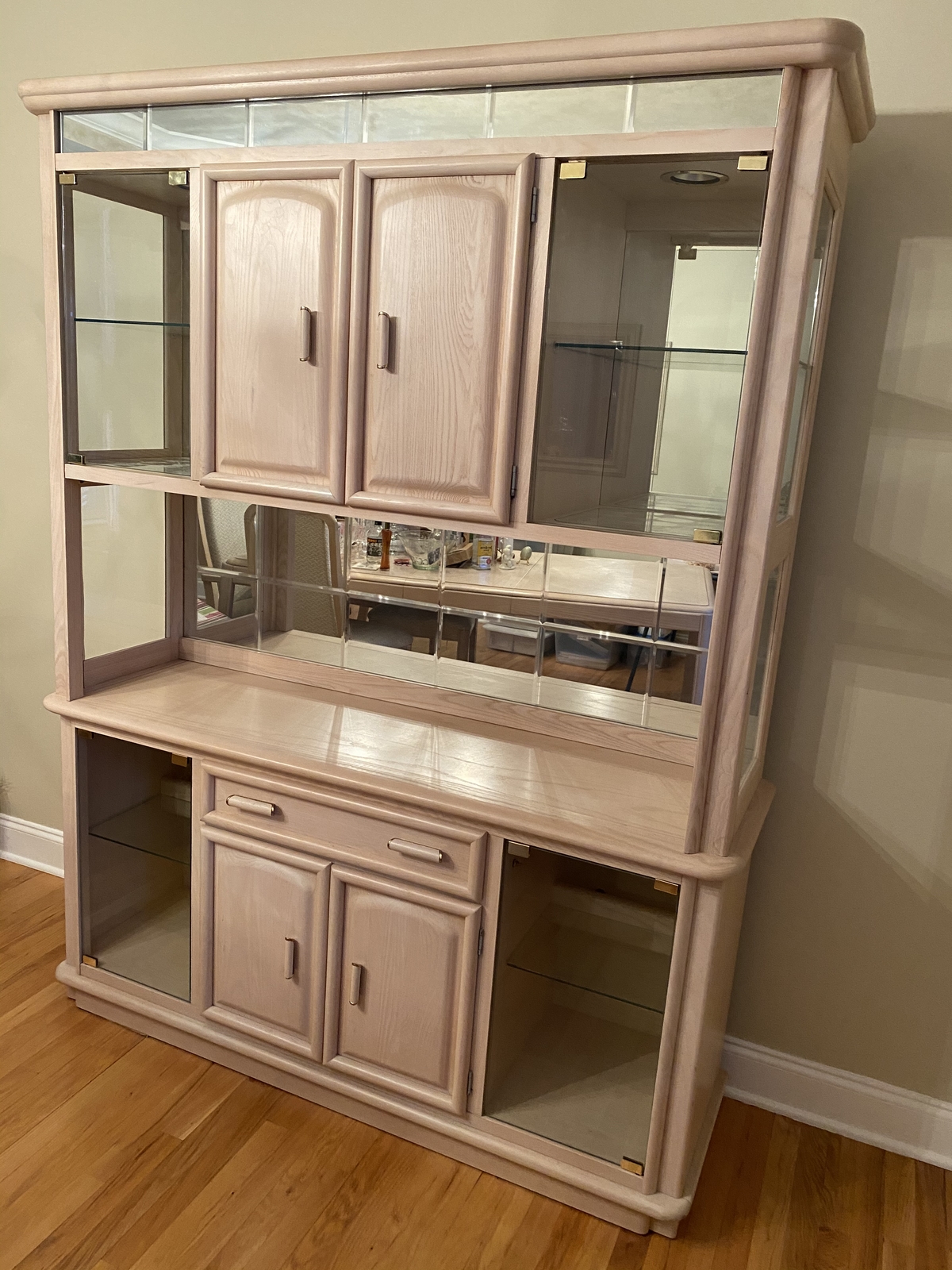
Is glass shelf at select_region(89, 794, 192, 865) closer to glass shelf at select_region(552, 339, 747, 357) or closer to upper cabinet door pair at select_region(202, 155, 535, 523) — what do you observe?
upper cabinet door pair at select_region(202, 155, 535, 523)

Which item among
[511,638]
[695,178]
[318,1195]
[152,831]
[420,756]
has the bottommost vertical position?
[318,1195]

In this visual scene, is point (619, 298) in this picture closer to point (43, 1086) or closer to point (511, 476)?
point (511, 476)

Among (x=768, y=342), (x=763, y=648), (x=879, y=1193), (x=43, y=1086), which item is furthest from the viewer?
(x=43, y=1086)

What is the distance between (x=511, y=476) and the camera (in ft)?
5.90

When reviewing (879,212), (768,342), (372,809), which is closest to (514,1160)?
(372,809)

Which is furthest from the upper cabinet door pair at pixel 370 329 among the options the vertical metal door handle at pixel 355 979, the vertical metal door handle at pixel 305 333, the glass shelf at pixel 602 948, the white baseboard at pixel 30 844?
the white baseboard at pixel 30 844

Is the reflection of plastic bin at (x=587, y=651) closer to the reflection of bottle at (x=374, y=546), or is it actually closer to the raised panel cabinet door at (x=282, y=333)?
the reflection of bottle at (x=374, y=546)

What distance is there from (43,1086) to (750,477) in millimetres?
2031

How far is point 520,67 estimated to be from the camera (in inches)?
64.4

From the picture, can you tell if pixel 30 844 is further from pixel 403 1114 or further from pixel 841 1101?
pixel 841 1101

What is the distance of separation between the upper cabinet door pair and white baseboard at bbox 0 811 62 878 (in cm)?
165

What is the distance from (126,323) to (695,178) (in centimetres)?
130

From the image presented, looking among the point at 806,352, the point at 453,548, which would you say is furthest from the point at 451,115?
the point at 453,548

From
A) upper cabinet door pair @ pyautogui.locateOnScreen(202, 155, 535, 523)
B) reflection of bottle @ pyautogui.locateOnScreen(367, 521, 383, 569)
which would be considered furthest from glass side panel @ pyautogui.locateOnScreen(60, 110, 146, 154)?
reflection of bottle @ pyautogui.locateOnScreen(367, 521, 383, 569)
